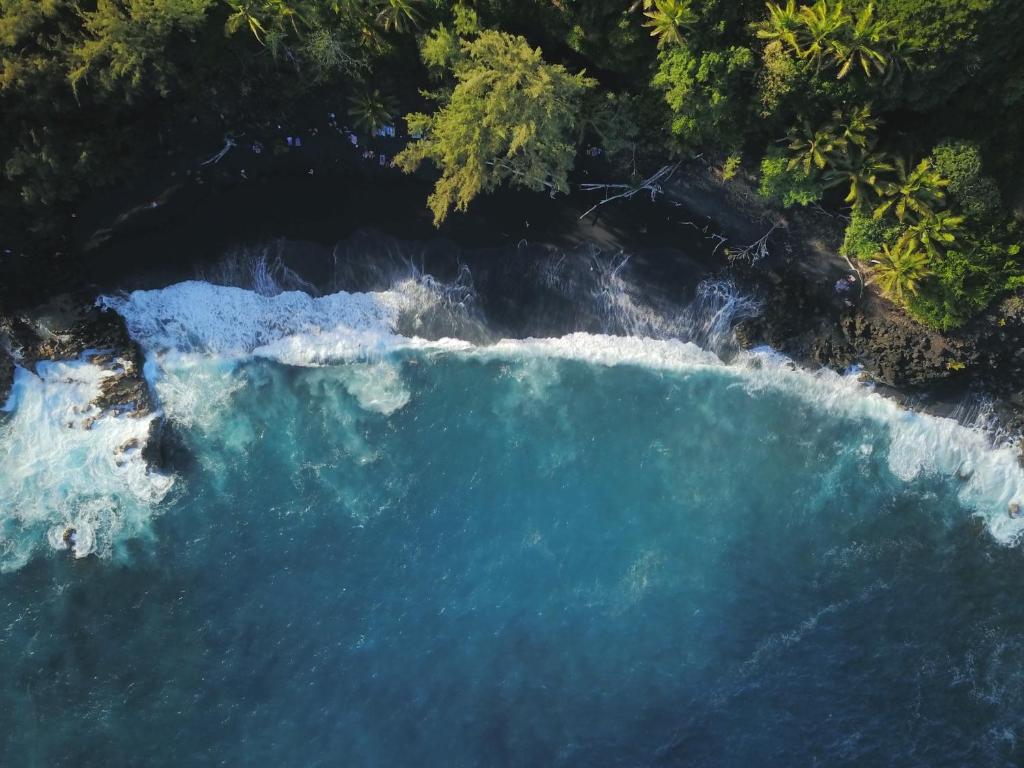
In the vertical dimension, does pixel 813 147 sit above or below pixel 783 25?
below

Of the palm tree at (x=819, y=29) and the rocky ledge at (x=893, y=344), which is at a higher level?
the palm tree at (x=819, y=29)

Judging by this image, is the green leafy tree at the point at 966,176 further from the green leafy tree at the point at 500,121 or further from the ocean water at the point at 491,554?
the green leafy tree at the point at 500,121

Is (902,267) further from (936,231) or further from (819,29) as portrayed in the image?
(819,29)

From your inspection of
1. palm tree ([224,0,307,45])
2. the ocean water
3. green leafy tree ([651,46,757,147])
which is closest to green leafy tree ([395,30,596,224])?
green leafy tree ([651,46,757,147])

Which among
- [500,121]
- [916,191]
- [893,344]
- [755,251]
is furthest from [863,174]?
[500,121]

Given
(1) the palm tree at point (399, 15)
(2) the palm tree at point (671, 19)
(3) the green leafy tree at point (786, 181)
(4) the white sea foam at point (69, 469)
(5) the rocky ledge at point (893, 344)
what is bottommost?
(4) the white sea foam at point (69, 469)

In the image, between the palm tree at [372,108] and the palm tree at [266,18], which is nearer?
the palm tree at [266,18]

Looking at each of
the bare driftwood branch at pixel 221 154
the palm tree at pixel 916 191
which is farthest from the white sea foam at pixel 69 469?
the palm tree at pixel 916 191
